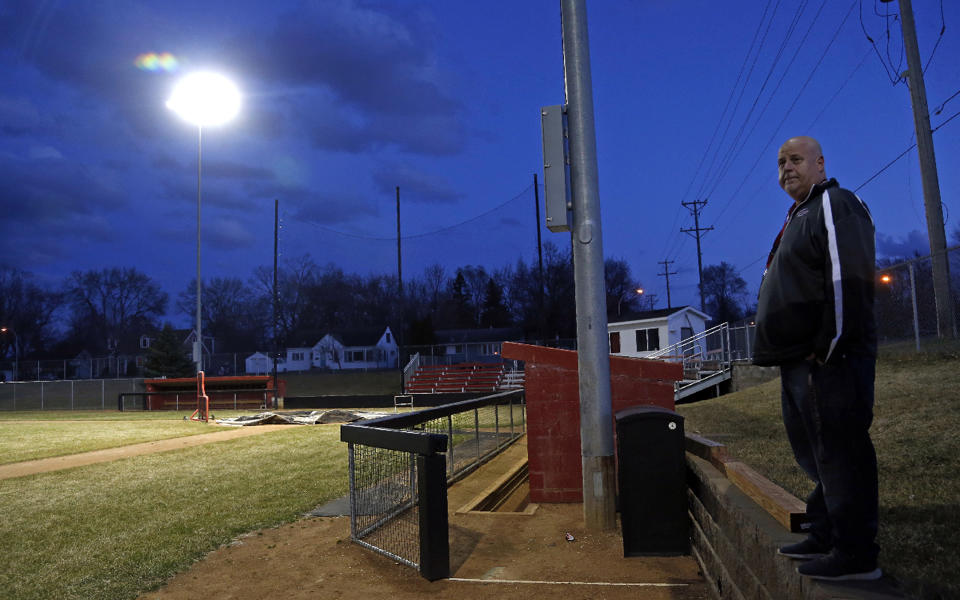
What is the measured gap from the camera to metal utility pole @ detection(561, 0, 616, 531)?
530 cm

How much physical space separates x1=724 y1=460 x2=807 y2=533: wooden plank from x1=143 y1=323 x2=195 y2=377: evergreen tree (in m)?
51.2

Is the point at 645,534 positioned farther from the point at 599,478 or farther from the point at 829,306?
the point at 829,306

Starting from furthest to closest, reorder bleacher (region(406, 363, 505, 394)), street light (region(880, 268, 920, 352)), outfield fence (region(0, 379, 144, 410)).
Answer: outfield fence (region(0, 379, 144, 410)) → bleacher (region(406, 363, 505, 394)) → street light (region(880, 268, 920, 352))

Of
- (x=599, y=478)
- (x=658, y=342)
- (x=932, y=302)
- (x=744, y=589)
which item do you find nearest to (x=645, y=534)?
(x=599, y=478)

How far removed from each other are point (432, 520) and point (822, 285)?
2809 millimetres

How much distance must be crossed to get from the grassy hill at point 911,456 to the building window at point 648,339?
90.8 ft

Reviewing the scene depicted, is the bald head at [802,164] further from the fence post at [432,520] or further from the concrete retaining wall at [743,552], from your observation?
the fence post at [432,520]

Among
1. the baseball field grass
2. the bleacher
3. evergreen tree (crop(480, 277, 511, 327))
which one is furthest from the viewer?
evergreen tree (crop(480, 277, 511, 327))

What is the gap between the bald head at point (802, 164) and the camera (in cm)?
258

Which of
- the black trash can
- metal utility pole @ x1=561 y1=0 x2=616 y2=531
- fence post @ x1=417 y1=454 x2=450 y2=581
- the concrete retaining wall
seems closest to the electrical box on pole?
metal utility pole @ x1=561 y1=0 x2=616 y2=531

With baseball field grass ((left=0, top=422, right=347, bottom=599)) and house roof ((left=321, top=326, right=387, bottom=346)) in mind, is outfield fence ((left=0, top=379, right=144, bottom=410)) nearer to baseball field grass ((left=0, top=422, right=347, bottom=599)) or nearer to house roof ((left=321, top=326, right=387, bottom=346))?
baseball field grass ((left=0, top=422, right=347, bottom=599))

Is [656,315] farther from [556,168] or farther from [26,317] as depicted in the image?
[26,317]

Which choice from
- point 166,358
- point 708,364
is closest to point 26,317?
point 166,358

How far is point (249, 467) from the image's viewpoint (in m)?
9.97
